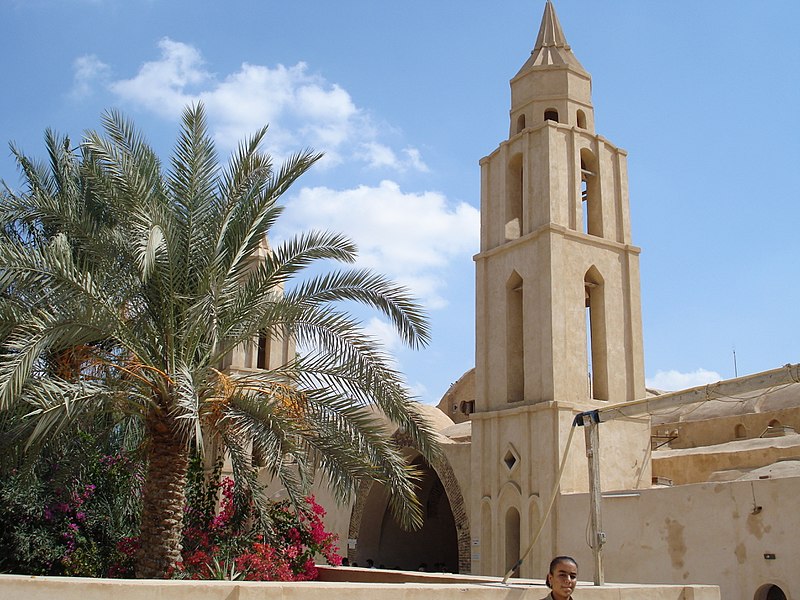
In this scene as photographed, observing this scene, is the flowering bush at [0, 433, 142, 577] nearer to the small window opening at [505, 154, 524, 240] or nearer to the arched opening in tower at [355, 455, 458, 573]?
the arched opening in tower at [355, 455, 458, 573]

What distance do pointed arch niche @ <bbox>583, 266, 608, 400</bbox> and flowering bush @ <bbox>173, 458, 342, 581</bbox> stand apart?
666 centimetres

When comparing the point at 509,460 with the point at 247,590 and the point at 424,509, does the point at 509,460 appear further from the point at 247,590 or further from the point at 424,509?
the point at 247,590

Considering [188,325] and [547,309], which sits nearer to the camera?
[188,325]

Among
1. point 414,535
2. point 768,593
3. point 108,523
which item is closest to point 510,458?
point 768,593

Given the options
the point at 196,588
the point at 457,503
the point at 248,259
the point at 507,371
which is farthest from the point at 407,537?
the point at 196,588

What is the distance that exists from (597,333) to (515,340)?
1.60 metres

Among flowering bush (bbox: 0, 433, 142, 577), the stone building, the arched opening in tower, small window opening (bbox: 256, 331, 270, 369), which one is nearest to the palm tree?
flowering bush (bbox: 0, 433, 142, 577)

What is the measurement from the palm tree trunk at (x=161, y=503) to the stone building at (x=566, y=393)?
4.88m

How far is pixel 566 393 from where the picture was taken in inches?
639

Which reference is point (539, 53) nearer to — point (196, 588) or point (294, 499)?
point (294, 499)

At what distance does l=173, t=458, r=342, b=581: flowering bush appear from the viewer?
1111 cm

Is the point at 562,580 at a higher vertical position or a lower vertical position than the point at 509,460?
lower

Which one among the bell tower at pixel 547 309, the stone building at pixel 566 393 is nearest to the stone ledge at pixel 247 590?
the stone building at pixel 566 393

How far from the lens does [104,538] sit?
12.9 meters
